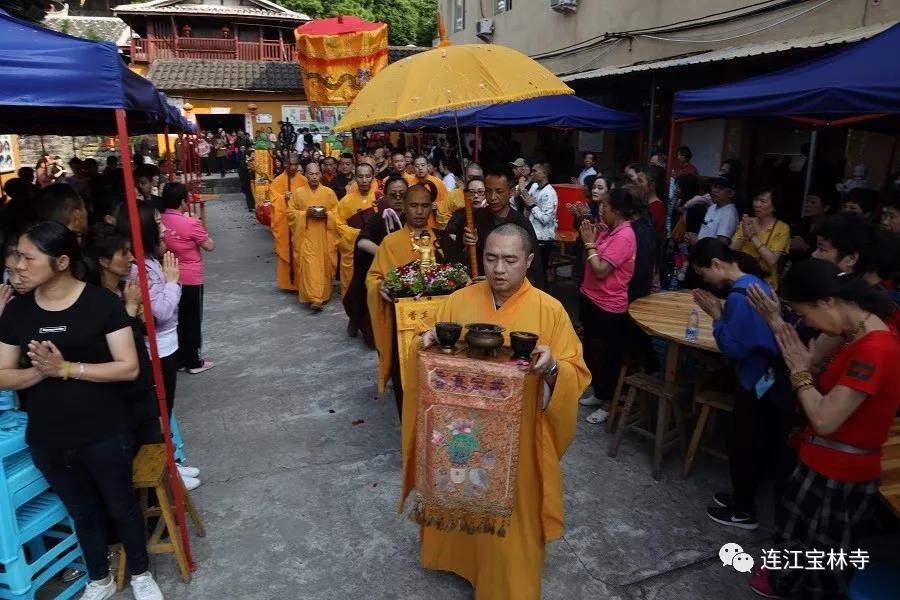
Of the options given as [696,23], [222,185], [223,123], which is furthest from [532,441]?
[223,123]

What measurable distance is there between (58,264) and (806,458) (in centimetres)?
303

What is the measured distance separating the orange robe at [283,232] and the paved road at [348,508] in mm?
2873

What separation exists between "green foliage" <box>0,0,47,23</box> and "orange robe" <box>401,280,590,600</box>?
Answer: 197 inches

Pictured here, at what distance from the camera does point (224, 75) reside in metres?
21.5

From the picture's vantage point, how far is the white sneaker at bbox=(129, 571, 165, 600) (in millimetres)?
2715

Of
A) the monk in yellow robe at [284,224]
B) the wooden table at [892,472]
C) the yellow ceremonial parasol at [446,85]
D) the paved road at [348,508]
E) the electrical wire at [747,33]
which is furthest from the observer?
→ the monk in yellow robe at [284,224]

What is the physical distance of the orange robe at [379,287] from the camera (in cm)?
380

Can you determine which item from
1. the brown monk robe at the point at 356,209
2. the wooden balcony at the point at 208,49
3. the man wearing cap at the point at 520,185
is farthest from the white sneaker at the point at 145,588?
the wooden balcony at the point at 208,49

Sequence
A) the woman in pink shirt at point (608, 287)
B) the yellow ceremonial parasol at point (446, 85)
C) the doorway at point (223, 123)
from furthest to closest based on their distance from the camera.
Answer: the doorway at point (223, 123), the woman in pink shirt at point (608, 287), the yellow ceremonial parasol at point (446, 85)

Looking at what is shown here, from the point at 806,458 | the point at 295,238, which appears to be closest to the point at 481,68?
the point at 806,458

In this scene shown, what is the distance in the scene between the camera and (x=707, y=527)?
3.29m

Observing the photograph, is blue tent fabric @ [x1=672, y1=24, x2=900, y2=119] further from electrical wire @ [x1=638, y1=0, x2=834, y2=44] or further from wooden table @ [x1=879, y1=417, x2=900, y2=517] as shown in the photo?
electrical wire @ [x1=638, y1=0, x2=834, y2=44]

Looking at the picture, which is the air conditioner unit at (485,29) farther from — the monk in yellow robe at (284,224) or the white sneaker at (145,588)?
the white sneaker at (145,588)

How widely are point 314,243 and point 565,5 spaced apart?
25.5ft
